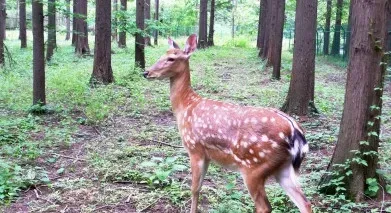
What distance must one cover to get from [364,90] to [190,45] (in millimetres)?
1899

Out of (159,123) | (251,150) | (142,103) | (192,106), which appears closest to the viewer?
(251,150)

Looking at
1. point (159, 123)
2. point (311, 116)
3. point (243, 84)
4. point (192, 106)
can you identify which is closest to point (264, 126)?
point (192, 106)

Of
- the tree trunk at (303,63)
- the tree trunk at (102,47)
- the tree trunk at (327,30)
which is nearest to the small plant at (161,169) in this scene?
the tree trunk at (303,63)

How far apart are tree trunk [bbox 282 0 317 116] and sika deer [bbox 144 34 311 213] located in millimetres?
5435

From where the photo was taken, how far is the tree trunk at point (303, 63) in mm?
9891

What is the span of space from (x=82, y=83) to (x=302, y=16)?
259 inches

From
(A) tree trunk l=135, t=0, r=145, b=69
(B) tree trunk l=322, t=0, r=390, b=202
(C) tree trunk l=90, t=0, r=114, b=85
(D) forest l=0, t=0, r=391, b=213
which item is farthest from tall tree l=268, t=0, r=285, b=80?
(B) tree trunk l=322, t=0, r=390, b=202

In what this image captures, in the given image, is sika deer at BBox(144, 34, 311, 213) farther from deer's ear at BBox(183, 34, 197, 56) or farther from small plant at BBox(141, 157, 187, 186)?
small plant at BBox(141, 157, 187, 186)

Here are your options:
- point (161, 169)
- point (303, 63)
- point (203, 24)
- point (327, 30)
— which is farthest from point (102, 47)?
point (327, 30)

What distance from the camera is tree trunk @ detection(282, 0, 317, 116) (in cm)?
989

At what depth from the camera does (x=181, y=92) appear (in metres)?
5.03

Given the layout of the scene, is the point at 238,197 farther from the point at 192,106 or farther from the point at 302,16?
the point at 302,16

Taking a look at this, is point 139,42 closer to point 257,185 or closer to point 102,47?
point 102,47

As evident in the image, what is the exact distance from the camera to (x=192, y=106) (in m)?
Answer: 4.84
